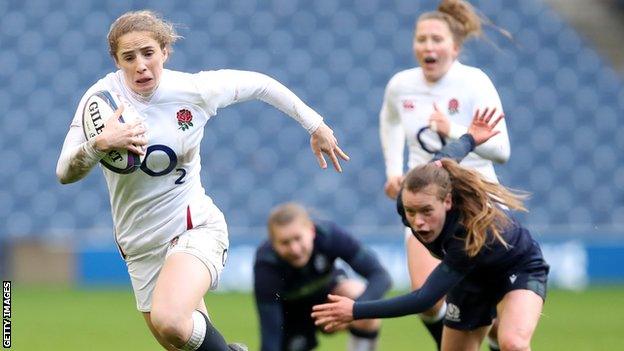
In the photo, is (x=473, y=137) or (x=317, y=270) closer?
(x=473, y=137)

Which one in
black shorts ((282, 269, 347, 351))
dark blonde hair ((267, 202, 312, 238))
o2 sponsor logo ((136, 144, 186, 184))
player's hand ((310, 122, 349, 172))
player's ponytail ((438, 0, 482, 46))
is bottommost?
black shorts ((282, 269, 347, 351))

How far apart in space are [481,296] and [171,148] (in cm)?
171

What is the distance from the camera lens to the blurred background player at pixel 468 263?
5461mm

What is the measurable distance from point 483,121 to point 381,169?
8.72 metres

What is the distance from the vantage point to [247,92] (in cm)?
573

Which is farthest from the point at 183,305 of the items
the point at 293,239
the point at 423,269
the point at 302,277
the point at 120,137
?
the point at 423,269

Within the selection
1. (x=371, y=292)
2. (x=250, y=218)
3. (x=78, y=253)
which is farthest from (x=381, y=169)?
(x=371, y=292)

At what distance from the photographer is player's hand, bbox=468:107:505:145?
6.21 metres

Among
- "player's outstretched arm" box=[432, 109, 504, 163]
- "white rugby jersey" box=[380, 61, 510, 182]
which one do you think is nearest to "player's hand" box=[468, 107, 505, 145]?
"player's outstretched arm" box=[432, 109, 504, 163]

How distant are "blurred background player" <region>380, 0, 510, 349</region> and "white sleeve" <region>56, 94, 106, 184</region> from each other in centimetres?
228

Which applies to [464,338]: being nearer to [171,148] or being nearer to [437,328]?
[437,328]

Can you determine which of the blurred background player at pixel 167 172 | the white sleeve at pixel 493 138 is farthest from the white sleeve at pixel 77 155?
the white sleeve at pixel 493 138

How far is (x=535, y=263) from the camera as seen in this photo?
227 inches

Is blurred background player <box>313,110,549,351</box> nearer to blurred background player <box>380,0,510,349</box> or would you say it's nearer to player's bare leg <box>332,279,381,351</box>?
blurred background player <box>380,0,510,349</box>
